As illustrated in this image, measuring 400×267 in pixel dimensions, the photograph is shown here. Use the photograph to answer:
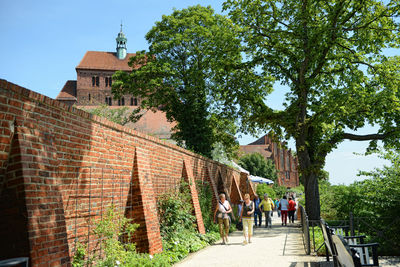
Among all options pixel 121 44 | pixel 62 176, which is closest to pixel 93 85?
pixel 121 44

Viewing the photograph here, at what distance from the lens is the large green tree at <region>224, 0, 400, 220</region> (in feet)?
53.2

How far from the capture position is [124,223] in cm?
771

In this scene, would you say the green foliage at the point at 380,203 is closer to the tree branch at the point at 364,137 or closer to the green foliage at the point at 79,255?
the tree branch at the point at 364,137

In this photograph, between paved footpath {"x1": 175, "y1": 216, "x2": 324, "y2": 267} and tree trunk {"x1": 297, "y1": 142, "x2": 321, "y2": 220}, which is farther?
tree trunk {"x1": 297, "y1": 142, "x2": 321, "y2": 220}

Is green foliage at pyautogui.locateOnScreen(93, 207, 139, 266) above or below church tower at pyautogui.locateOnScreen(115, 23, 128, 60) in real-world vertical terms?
below

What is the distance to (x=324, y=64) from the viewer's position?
18.0m

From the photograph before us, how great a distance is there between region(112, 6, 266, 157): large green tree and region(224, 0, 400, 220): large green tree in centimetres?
490

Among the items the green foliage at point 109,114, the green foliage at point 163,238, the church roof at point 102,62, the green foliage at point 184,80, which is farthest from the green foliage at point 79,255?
the church roof at point 102,62

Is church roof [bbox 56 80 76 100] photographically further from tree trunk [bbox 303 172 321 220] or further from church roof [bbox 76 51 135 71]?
tree trunk [bbox 303 172 321 220]

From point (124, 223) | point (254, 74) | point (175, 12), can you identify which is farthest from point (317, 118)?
point (175, 12)

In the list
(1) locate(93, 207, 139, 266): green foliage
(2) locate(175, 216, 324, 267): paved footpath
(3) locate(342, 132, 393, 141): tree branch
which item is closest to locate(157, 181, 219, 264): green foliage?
(2) locate(175, 216, 324, 267): paved footpath

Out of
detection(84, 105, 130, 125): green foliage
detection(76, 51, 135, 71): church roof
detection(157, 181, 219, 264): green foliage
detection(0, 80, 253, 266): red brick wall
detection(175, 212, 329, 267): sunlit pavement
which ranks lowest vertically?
detection(175, 212, 329, 267): sunlit pavement

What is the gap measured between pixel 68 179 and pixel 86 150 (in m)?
0.77

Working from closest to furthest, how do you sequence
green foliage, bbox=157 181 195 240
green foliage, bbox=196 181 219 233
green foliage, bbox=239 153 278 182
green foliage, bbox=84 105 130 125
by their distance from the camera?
1. green foliage, bbox=157 181 195 240
2. green foliage, bbox=196 181 219 233
3. green foliage, bbox=84 105 130 125
4. green foliage, bbox=239 153 278 182
